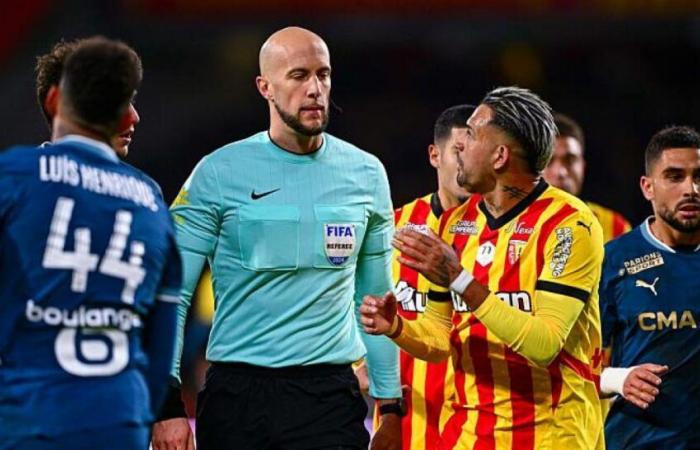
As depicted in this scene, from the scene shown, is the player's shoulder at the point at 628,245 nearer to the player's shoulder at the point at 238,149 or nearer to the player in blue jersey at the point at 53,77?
the player's shoulder at the point at 238,149

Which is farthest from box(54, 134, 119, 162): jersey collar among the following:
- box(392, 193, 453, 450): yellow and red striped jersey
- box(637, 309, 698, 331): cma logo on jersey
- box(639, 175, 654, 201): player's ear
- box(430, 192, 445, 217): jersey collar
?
box(639, 175, 654, 201): player's ear

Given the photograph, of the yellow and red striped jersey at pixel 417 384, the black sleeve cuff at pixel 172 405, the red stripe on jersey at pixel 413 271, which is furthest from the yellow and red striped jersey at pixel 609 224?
the black sleeve cuff at pixel 172 405

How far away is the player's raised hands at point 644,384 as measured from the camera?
554 centimetres

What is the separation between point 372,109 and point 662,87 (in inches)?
158

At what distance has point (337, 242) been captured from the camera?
5105 millimetres

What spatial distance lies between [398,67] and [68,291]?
15203mm

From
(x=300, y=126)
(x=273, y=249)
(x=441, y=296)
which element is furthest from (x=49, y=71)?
(x=441, y=296)

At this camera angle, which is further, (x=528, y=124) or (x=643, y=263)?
(x=643, y=263)

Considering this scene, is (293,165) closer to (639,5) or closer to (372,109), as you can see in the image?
(639,5)

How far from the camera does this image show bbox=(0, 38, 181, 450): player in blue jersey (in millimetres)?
3521

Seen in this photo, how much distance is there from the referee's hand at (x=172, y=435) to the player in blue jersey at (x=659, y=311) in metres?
1.92

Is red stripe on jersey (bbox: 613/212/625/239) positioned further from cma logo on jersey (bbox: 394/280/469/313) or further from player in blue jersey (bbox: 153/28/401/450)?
player in blue jersey (bbox: 153/28/401/450)

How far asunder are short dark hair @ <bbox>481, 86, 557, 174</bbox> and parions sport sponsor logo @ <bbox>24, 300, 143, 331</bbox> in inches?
76.1

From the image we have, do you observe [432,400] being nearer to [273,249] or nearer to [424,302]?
[424,302]
